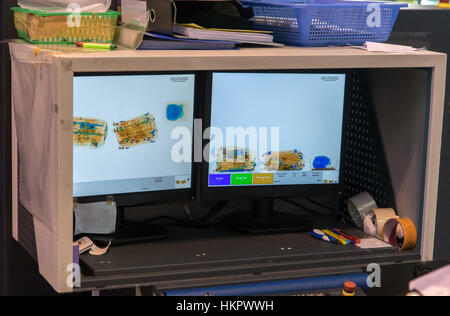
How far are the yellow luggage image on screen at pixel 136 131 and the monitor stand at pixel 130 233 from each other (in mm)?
184

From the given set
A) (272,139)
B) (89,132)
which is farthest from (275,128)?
(89,132)

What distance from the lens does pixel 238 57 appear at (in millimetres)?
1627

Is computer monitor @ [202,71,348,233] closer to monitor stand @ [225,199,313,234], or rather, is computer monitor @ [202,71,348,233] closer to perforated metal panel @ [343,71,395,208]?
monitor stand @ [225,199,313,234]

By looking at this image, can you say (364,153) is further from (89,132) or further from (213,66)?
(89,132)

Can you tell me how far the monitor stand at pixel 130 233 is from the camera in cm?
175

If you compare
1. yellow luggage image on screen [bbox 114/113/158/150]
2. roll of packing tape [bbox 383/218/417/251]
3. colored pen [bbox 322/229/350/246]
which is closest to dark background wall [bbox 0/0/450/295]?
yellow luggage image on screen [bbox 114/113/158/150]

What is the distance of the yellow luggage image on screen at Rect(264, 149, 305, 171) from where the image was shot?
187 centimetres

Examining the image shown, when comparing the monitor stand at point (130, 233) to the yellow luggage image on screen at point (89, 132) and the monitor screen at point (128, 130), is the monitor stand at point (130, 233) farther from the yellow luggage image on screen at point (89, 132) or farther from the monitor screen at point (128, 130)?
the yellow luggage image on screen at point (89, 132)

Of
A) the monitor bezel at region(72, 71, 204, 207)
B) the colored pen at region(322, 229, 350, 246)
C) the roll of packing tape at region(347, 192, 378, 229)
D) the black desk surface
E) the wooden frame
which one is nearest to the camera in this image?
the wooden frame

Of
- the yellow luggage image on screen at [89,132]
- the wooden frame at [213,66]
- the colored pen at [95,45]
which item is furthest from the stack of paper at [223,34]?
the yellow luggage image on screen at [89,132]

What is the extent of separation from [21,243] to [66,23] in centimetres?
56

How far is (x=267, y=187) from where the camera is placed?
6.23 feet
